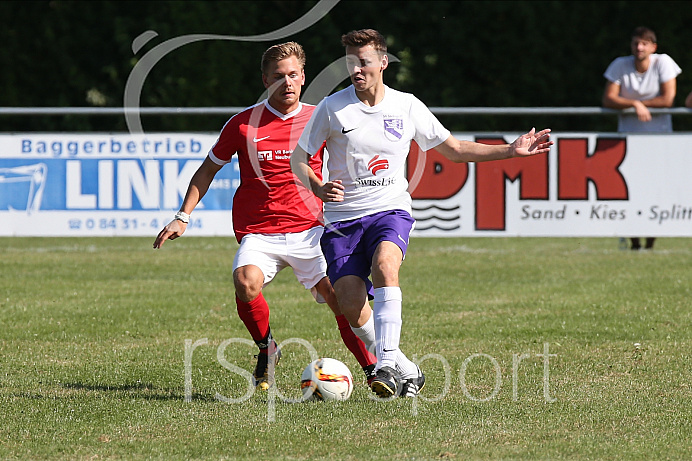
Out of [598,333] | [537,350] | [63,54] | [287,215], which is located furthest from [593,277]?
[63,54]

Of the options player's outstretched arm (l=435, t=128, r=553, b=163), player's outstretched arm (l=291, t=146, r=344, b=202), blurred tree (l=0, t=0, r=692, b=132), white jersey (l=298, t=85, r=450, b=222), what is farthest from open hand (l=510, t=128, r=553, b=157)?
blurred tree (l=0, t=0, r=692, b=132)

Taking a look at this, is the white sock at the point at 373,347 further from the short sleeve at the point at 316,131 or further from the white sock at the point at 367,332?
the short sleeve at the point at 316,131

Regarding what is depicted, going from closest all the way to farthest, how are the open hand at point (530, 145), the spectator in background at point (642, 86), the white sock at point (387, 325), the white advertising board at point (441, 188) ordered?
the white sock at point (387, 325), the open hand at point (530, 145), the white advertising board at point (441, 188), the spectator in background at point (642, 86)

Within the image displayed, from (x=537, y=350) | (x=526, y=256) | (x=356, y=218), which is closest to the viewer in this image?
(x=356, y=218)

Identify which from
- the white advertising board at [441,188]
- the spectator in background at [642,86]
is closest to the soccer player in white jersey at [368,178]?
the white advertising board at [441,188]

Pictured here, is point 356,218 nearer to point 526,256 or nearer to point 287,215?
point 287,215

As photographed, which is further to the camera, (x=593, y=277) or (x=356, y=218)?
(x=593, y=277)

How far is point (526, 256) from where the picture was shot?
12531 mm

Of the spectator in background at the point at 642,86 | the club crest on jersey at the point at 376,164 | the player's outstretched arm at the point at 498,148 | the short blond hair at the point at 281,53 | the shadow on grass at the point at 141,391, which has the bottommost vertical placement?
the shadow on grass at the point at 141,391

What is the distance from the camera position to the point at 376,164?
606cm

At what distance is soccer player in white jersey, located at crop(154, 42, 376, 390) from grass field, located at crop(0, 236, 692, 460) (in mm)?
483

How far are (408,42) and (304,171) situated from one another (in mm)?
16676

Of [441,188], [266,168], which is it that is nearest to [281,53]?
[266,168]

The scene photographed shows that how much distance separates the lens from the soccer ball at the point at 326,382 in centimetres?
587
